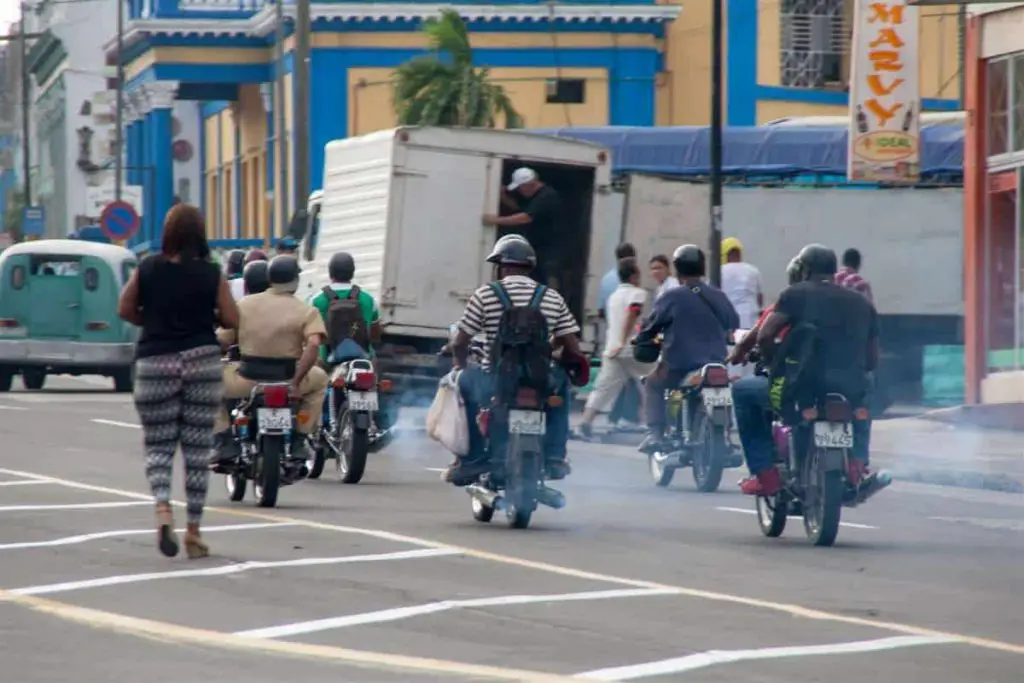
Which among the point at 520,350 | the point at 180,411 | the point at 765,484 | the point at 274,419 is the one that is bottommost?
the point at 765,484

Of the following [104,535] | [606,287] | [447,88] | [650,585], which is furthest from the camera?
[447,88]

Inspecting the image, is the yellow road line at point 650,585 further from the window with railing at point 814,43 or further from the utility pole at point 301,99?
the window with railing at point 814,43

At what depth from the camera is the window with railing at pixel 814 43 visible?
49250 millimetres

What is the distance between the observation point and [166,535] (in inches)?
489

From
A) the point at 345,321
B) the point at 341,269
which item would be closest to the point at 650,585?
the point at 345,321

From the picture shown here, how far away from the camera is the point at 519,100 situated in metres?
49.4

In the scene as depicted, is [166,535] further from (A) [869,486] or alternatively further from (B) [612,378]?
(B) [612,378]

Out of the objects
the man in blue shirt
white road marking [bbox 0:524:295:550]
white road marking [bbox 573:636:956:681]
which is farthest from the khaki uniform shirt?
the man in blue shirt

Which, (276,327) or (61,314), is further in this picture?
(61,314)

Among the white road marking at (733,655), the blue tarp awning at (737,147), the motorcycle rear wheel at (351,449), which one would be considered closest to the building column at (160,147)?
the blue tarp awning at (737,147)

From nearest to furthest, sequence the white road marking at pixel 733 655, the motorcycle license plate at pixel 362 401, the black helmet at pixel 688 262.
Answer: the white road marking at pixel 733 655 < the motorcycle license plate at pixel 362 401 < the black helmet at pixel 688 262

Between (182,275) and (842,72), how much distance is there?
127 feet

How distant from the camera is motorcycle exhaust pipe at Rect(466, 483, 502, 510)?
1470cm

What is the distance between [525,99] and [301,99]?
A: 13389mm
